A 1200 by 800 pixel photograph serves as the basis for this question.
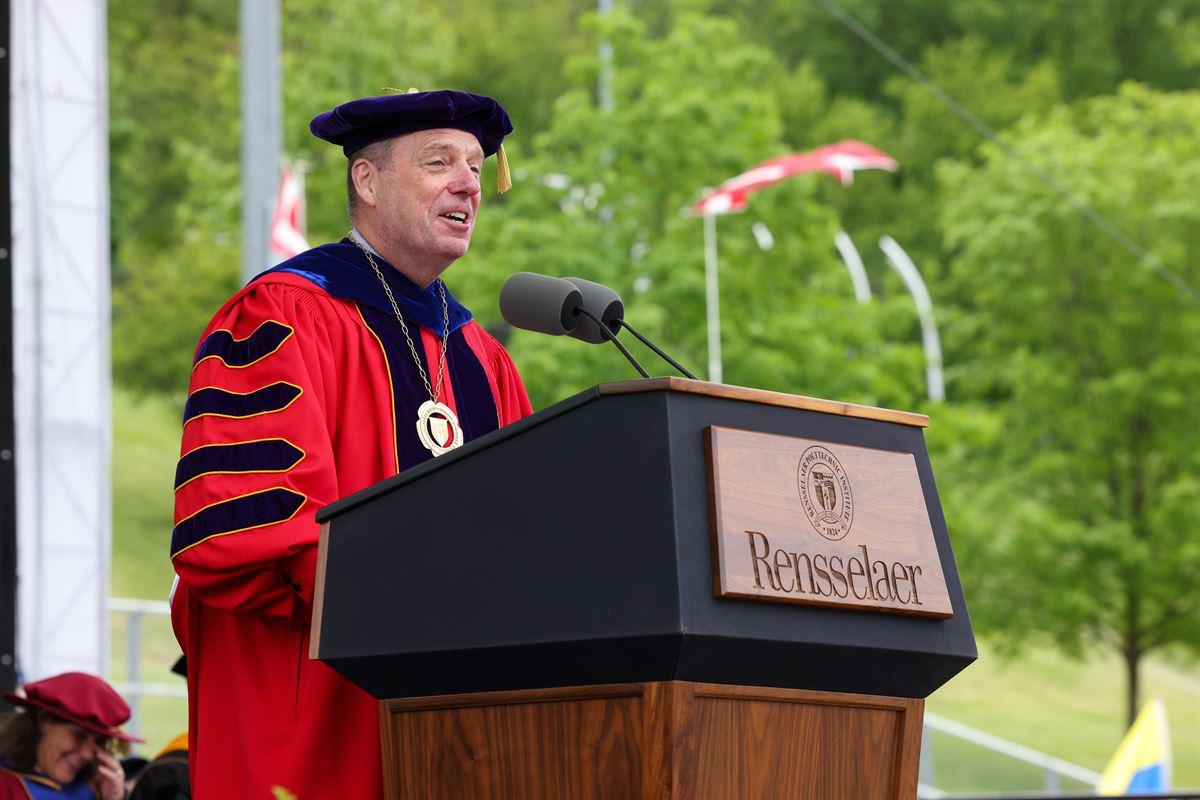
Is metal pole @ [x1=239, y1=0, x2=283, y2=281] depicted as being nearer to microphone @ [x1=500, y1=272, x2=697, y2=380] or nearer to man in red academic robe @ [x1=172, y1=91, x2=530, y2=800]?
man in red academic robe @ [x1=172, y1=91, x2=530, y2=800]

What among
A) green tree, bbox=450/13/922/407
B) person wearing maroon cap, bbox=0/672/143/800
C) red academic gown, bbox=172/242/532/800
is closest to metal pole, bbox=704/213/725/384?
green tree, bbox=450/13/922/407

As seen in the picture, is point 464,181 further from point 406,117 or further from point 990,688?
point 990,688

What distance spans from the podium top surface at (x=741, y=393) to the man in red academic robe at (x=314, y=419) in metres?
0.66

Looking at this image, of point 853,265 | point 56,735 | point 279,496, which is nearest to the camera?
point 279,496

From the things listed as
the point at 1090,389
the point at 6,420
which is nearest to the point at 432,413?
the point at 6,420

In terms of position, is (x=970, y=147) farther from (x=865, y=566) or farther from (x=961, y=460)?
(x=865, y=566)

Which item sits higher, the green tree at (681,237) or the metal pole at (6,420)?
the green tree at (681,237)

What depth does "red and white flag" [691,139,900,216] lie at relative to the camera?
57.9ft

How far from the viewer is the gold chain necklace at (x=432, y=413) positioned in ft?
10.3

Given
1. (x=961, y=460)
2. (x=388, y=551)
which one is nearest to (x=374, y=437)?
(x=388, y=551)

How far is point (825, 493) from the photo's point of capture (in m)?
2.42

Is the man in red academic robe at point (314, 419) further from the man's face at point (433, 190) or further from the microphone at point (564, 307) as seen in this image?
the microphone at point (564, 307)

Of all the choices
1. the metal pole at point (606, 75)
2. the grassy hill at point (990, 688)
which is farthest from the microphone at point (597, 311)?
the grassy hill at point (990, 688)

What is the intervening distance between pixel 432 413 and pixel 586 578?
3.12 ft
